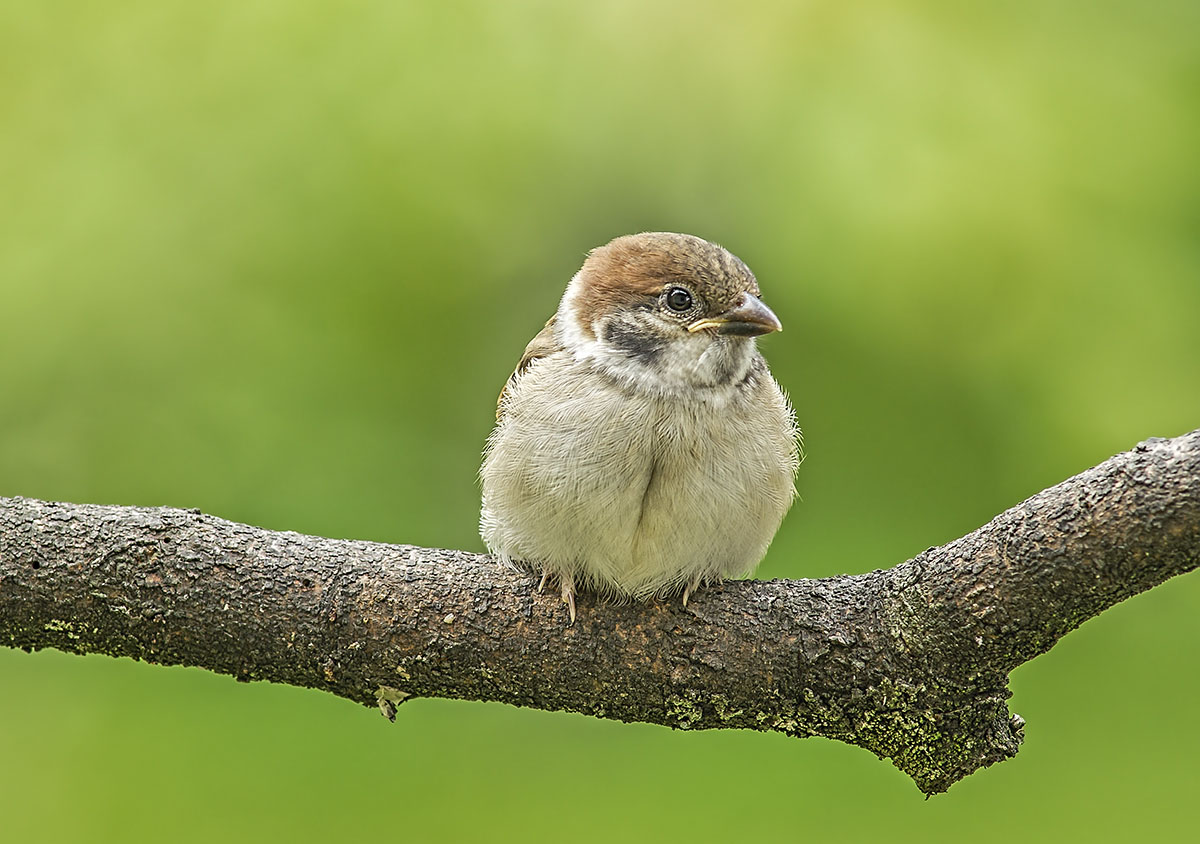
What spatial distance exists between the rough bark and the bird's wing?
0.58 metres

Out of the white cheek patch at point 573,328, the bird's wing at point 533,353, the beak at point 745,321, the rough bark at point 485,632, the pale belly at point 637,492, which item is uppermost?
the beak at point 745,321

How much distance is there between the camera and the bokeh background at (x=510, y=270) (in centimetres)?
334

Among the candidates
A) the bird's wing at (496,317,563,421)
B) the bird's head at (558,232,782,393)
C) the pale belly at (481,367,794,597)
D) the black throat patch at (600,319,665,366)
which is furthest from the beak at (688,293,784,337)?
the bird's wing at (496,317,563,421)

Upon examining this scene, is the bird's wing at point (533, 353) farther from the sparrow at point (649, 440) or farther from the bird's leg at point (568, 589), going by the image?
the bird's leg at point (568, 589)

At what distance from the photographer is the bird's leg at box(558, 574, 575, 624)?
3436mm

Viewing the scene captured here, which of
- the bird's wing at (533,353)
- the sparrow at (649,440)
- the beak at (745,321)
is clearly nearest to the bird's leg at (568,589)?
the sparrow at (649,440)

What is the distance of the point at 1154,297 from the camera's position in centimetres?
331

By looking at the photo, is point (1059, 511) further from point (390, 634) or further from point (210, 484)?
point (210, 484)

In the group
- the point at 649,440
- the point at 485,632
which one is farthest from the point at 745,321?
the point at 485,632

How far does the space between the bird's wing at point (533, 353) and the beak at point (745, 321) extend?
471 millimetres

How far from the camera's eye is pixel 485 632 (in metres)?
3.38

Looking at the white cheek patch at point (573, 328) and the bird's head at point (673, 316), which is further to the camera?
the white cheek patch at point (573, 328)

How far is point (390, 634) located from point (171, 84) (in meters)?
1.74

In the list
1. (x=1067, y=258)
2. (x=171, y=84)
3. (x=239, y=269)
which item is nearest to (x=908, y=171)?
(x=1067, y=258)
